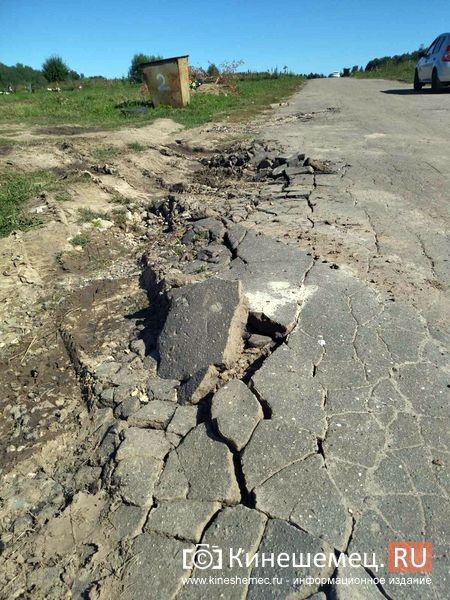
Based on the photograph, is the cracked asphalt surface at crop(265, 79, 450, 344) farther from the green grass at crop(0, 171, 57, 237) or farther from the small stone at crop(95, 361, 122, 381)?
the green grass at crop(0, 171, 57, 237)

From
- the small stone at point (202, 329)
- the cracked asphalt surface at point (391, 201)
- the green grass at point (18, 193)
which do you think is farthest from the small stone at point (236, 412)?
the green grass at point (18, 193)

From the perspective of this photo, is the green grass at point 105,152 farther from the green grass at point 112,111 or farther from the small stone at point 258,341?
the small stone at point 258,341

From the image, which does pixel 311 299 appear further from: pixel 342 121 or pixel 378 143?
pixel 342 121

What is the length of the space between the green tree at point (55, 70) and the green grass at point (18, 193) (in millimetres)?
29177

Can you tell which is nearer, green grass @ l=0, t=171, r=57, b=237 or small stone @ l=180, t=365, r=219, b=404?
small stone @ l=180, t=365, r=219, b=404

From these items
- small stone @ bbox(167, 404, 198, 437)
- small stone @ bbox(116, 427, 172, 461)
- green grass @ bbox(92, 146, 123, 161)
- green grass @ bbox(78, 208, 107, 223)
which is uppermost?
green grass @ bbox(92, 146, 123, 161)

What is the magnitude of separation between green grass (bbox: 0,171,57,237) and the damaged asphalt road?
210 cm

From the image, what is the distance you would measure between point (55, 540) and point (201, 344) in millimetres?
1282

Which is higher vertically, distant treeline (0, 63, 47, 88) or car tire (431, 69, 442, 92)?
distant treeline (0, 63, 47, 88)

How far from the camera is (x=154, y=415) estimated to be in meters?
2.39

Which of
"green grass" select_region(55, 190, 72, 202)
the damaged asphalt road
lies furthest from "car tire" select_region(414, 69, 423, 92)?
the damaged asphalt road

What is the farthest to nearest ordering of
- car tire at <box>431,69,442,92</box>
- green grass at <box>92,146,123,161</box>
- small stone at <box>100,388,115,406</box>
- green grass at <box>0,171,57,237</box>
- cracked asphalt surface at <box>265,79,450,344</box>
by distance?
car tire at <box>431,69,442,92</box>, green grass at <box>92,146,123,161</box>, green grass at <box>0,171,57,237</box>, cracked asphalt surface at <box>265,79,450,344</box>, small stone at <box>100,388,115,406</box>

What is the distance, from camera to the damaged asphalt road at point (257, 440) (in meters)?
1.68

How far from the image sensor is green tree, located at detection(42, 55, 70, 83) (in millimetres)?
30125
